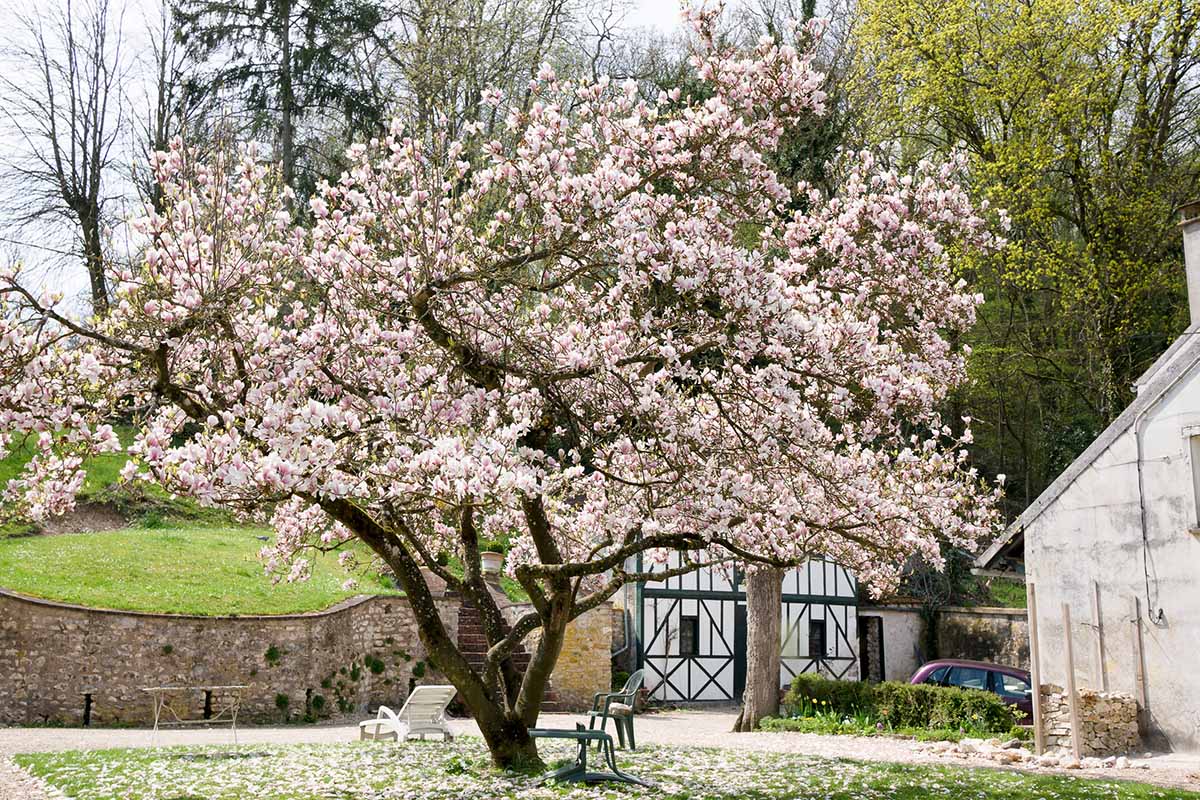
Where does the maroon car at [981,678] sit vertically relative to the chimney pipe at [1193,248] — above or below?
below

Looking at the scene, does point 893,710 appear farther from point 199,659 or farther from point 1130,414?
point 199,659

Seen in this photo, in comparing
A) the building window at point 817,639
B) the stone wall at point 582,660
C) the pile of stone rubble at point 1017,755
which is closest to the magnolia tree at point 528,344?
the pile of stone rubble at point 1017,755

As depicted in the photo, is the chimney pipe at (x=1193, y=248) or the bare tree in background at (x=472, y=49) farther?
the bare tree in background at (x=472, y=49)

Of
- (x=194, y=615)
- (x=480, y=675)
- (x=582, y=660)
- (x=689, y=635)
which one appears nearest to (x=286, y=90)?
(x=194, y=615)

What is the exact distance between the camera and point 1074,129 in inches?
760

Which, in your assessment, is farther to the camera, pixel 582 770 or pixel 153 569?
pixel 153 569

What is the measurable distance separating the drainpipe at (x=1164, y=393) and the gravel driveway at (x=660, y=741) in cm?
177

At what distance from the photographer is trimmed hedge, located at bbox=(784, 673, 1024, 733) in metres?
14.3

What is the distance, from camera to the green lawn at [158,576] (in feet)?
49.5

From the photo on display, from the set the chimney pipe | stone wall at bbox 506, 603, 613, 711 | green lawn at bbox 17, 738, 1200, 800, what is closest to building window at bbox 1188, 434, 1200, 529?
the chimney pipe

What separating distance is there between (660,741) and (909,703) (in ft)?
14.6

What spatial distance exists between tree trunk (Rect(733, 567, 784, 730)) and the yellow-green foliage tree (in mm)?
6702

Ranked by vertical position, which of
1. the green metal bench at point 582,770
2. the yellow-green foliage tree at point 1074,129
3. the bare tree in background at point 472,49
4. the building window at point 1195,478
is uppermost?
the bare tree in background at point 472,49

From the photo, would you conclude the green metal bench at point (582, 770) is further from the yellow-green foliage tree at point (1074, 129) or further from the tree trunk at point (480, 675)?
the yellow-green foliage tree at point (1074, 129)
